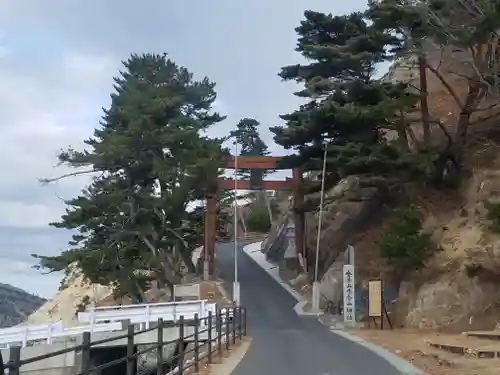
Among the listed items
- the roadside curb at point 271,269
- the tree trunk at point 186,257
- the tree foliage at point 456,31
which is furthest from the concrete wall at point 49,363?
the tree trunk at point 186,257

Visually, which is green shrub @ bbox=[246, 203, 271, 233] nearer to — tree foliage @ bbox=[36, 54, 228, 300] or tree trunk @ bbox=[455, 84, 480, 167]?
tree foliage @ bbox=[36, 54, 228, 300]

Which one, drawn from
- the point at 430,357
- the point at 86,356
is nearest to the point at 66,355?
the point at 430,357

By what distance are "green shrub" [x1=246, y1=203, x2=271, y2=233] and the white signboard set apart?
70.7 meters

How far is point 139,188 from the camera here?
41.0 meters

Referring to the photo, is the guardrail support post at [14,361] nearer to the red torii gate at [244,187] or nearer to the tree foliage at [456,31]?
the tree foliage at [456,31]

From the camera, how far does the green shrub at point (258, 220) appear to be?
10194 cm

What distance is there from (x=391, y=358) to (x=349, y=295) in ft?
45.9

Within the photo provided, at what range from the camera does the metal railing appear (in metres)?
5.80

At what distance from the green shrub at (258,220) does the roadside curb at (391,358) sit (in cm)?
7810

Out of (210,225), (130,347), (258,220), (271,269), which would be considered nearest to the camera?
(130,347)

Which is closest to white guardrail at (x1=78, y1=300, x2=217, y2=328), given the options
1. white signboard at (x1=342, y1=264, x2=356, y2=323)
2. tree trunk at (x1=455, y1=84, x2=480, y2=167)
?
white signboard at (x1=342, y1=264, x2=356, y2=323)

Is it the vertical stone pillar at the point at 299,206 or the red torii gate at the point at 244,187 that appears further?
the red torii gate at the point at 244,187

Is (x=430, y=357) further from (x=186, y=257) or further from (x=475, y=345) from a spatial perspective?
(x=186, y=257)

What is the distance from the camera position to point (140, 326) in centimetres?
2566
